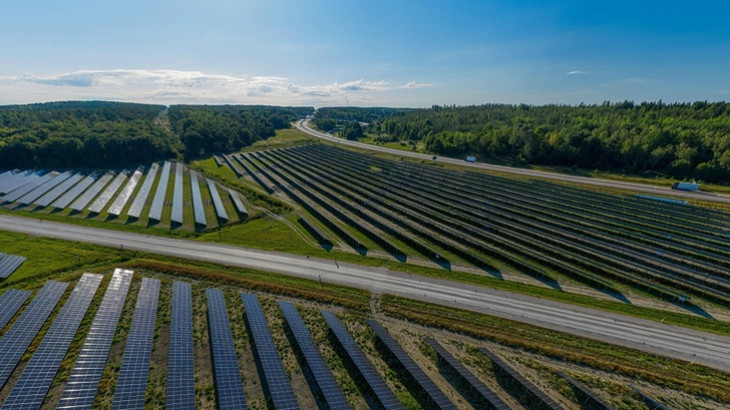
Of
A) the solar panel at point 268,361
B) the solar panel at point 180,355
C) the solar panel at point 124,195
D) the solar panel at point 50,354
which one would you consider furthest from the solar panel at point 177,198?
the solar panel at point 268,361

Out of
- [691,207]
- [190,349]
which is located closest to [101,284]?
[190,349]

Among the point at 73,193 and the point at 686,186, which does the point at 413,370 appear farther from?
the point at 686,186

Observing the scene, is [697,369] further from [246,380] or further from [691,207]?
[691,207]

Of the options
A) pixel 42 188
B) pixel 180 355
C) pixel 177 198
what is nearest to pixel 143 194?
pixel 177 198

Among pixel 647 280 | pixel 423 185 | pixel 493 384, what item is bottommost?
pixel 493 384

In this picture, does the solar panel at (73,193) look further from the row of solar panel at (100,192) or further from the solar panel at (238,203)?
the solar panel at (238,203)

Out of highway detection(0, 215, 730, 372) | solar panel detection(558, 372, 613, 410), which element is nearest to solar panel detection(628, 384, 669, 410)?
solar panel detection(558, 372, 613, 410)

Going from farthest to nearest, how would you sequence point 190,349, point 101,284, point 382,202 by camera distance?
point 382,202
point 101,284
point 190,349

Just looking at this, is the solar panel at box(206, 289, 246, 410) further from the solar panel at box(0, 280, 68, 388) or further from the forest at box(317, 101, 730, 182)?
the forest at box(317, 101, 730, 182)
